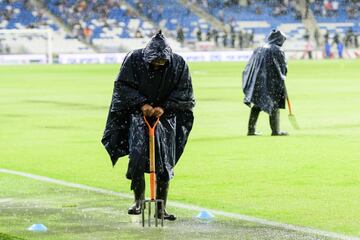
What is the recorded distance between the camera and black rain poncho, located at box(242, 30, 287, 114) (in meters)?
19.9

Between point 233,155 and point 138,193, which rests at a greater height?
point 138,193

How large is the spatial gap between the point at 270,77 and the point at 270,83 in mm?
107

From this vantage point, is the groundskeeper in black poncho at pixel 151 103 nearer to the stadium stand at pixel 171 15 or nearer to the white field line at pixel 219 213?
the white field line at pixel 219 213

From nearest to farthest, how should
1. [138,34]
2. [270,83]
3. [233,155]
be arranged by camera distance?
[233,155] < [270,83] < [138,34]

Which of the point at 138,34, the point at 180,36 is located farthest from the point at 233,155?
the point at 180,36

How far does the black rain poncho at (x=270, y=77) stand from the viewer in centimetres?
1989

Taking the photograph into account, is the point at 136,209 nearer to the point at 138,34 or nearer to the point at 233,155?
the point at 233,155

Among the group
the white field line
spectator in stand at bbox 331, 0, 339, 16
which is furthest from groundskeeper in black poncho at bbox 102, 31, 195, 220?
spectator in stand at bbox 331, 0, 339, 16

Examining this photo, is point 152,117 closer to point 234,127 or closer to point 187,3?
point 234,127

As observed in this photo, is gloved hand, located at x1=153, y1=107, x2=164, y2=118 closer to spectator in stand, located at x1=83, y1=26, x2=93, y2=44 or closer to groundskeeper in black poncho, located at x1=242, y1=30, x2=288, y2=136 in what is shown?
groundskeeper in black poncho, located at x1=242, y1=30, x2=288, y2=136

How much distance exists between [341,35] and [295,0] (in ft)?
14.3

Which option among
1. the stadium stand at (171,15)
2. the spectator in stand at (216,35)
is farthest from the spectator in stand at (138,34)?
the spectator in stand at (216,35)

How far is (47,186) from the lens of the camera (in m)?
13.2

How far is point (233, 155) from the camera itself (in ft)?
54.4
